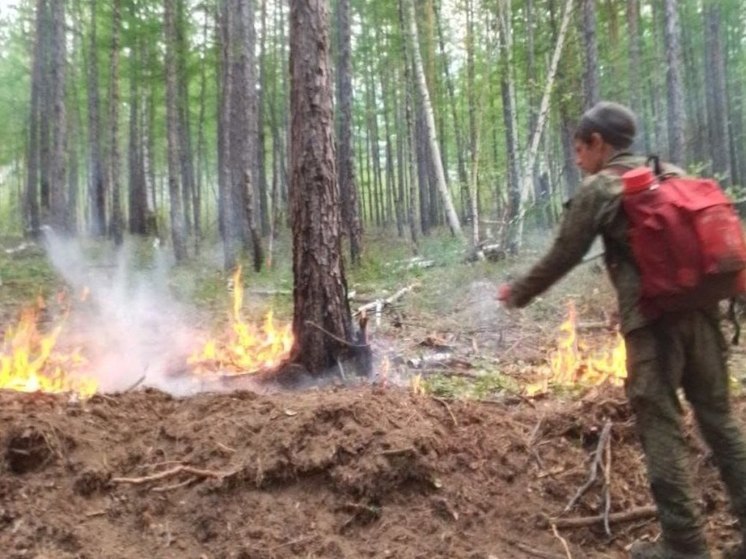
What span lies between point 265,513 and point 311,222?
3.24 metres

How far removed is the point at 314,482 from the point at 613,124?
8.66ft

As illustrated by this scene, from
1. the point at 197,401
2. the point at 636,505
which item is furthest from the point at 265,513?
the point at 636,505

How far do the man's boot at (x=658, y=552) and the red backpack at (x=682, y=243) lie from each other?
115 centimetres

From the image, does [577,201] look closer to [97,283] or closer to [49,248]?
[97,283]

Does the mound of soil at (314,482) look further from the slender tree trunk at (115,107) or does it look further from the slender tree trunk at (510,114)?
the slender tree trunk at (115,107)

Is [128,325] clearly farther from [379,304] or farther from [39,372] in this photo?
[379,304]

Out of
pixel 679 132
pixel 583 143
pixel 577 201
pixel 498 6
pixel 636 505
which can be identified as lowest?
pixel 636 505

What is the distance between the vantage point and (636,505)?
3660mm

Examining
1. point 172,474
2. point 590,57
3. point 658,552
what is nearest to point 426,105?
point 590,57

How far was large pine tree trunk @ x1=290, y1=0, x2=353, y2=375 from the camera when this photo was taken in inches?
244

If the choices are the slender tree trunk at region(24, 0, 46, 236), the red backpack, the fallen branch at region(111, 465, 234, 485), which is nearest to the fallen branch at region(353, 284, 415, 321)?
the fallen branch at region(111, 465, 234, 485)

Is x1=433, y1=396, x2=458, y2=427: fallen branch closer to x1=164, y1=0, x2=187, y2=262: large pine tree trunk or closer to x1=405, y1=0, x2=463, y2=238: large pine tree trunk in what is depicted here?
x1=405, y1=0, x2=463, y2=238: large pine tree trunk

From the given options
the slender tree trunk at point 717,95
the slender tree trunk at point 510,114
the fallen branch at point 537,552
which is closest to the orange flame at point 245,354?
the fallen branch at point 537,552

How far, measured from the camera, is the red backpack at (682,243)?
2686 millimetres
